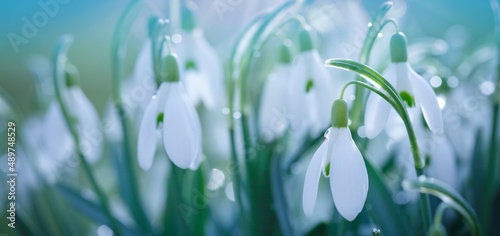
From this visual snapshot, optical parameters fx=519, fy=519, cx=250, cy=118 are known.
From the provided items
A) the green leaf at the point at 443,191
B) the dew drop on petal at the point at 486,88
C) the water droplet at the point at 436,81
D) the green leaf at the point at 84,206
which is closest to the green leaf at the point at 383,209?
the green leaf at the point at 443,191

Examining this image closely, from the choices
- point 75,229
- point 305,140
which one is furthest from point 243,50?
point 75,229

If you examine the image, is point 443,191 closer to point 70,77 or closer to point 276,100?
point 276,100

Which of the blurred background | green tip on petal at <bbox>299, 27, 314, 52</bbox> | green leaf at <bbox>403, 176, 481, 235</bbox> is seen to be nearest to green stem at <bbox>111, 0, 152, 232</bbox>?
green tip on petal at <bbox>299, 27, 314, 52</bbox>

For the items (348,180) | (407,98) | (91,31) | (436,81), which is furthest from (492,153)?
(91,31)

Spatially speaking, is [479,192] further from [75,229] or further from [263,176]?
[75,229]

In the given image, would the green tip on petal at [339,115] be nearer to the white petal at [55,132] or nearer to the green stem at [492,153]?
the green stem at [492,153]

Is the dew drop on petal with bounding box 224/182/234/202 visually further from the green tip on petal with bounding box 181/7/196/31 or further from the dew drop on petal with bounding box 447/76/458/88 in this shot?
the dew drop on petal with bounding box 447/76/458/88
